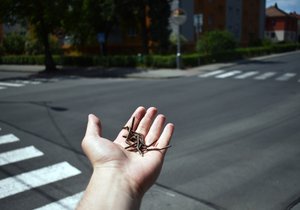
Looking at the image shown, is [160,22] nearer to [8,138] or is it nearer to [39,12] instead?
[39,12]

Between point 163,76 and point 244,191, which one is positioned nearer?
point 244,191

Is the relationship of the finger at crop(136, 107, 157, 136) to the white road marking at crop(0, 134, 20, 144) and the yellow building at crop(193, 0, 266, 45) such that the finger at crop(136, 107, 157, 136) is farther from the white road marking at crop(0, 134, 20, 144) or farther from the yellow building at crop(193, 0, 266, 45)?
the yellow building at crop(193, 0, 266, 45)

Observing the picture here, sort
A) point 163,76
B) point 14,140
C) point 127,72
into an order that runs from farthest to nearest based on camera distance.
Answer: point 127,72
point 163,76
point 14,140

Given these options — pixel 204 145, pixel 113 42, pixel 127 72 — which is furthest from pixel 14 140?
pixel 113 42

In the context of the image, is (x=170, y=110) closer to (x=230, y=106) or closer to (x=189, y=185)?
(x=230, y=106)

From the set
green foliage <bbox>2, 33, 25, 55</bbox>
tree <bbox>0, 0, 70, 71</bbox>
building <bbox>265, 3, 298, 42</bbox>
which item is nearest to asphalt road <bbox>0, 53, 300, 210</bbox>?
tree <bbox>0, 0, 70, 71</bbox>

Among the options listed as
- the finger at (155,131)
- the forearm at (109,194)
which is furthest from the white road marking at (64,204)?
the forearm at (109,194)
